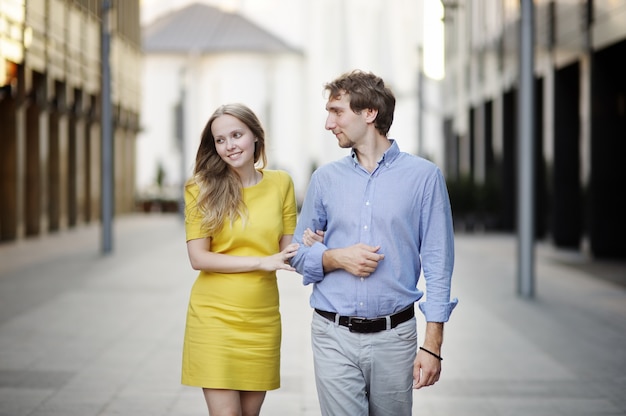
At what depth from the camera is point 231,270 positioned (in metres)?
4.02

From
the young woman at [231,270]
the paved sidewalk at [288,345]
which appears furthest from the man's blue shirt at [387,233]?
the paved sidewalk at [288,345]

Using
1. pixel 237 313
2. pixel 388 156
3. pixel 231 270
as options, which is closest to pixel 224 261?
pixel 231 270

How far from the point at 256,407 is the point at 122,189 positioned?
38318 millimetres

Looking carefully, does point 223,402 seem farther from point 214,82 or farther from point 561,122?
point 214,82

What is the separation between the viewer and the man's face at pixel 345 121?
12.0ft

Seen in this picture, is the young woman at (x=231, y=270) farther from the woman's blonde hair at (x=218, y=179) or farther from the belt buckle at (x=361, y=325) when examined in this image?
the belt buckle at (x=361, y=325)

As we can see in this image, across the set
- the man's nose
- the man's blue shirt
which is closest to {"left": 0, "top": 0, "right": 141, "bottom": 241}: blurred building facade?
the man's nose

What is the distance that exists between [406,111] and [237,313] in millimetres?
55581

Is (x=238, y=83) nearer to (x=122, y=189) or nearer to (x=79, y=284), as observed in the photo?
(x=122, y=189)

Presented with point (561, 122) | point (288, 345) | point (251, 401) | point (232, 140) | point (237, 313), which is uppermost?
point (561, 122)

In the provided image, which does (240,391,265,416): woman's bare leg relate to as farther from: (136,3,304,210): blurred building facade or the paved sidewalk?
(136,3,304,210): blurred building facade

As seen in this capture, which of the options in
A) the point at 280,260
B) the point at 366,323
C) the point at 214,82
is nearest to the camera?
the point at 366,323

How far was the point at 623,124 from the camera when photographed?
758 inches

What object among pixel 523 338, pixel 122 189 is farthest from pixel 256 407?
pixel 122 189
